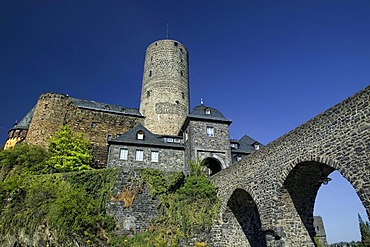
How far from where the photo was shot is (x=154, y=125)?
28906mm

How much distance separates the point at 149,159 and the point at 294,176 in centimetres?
1242

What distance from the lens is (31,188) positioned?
49.9 ft

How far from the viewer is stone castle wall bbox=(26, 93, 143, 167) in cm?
2552

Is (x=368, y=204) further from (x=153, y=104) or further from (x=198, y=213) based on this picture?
(x=153, y=104)

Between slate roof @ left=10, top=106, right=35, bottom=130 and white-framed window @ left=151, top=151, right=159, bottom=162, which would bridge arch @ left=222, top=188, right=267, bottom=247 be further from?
slate roof @ left=10, top=106, right=35, bottom=130

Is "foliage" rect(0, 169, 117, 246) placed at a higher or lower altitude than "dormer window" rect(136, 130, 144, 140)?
lower

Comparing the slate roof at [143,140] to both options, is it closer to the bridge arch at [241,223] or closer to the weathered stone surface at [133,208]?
Answer: the weathered stone surface at [133,208]

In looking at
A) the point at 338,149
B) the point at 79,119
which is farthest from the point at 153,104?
the point at 338,149

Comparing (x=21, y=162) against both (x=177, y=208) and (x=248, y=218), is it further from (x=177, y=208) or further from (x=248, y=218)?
(x=248, y=218)

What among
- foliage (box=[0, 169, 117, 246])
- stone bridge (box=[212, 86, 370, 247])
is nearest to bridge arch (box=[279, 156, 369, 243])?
stone bridge (box=[212, 86, 370, 247])

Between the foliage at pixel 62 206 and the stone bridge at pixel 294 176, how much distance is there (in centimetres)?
604

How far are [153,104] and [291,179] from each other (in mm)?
20788

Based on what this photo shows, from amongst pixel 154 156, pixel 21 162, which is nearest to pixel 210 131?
pixel 154 156

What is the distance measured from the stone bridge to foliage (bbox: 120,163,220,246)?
2.75ft
